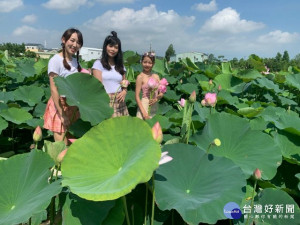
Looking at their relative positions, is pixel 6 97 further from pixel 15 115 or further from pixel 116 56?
pixel 116 56

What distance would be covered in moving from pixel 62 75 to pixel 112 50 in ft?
1.67

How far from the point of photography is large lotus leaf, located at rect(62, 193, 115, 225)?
3.14ft

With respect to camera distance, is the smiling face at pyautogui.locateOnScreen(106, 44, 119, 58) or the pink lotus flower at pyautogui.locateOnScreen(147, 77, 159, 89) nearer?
the pink lotus flower at pyautogui.locateOnScreen(147, 77, 159, 89)

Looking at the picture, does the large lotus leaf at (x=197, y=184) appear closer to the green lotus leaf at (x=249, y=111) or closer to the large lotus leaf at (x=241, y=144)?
the large lotus leaf at (x=241, y=144)

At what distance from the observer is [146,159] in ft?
2.64

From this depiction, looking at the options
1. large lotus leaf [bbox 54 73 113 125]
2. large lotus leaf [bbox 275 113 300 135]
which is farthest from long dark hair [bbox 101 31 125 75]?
large lotus leaf [bbox 275 113 300 135]

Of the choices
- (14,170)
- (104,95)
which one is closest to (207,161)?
(14,170)

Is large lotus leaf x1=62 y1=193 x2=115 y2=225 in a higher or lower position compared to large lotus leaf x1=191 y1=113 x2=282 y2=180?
lower

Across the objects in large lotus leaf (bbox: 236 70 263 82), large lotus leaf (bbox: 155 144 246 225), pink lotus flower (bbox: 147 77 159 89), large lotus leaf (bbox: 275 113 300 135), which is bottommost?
large lotus leaf (bbox: 155 144 246 225)

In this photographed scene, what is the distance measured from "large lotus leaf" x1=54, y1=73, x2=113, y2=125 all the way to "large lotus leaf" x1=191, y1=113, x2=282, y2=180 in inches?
28.6

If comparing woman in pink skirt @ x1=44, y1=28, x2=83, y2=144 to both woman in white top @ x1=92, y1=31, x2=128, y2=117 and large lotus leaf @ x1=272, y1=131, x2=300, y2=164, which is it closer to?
woman in white top @ x1=92, y1=31, x2=128, y2=117

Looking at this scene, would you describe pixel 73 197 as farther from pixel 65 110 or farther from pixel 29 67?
pixel 29 67

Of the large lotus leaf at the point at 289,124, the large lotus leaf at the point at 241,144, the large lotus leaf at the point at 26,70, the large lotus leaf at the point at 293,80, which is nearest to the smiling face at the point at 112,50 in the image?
the large lotus leaf at the point at 241,144

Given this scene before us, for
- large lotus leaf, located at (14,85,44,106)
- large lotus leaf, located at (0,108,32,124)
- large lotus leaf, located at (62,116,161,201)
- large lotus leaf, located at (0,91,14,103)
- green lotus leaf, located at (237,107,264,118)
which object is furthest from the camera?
large lotus leaf, located at (14,85,44,106)
